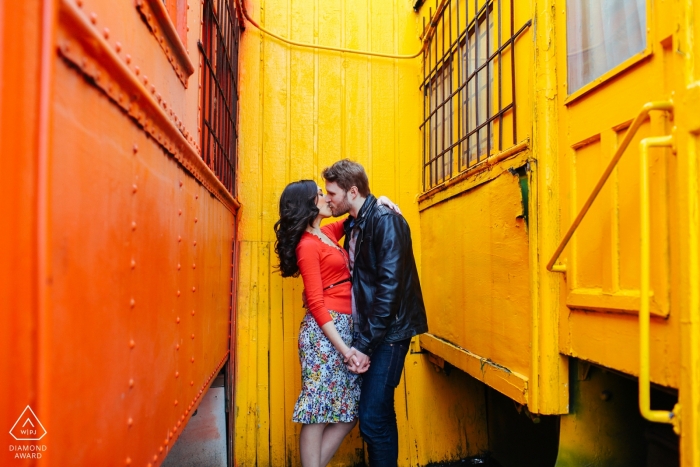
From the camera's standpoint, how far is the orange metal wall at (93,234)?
60cm

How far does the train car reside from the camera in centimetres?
71

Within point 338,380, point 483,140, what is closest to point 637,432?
point 338,380

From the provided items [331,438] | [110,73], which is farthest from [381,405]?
[110,73]

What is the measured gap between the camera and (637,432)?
205 centimetres

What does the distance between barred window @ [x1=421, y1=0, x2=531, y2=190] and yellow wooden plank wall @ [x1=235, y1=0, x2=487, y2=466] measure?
0.31 m

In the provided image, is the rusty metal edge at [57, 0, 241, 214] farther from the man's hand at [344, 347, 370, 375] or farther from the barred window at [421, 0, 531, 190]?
the barred window at [421, 0, 531, 190]

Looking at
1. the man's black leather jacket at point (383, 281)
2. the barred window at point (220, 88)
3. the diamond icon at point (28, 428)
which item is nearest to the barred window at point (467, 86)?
the man's black leather jacket at point (383, 281)

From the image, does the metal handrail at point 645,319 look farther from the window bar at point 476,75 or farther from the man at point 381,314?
the window bar at point 476,75

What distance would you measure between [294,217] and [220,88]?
865 millimetres

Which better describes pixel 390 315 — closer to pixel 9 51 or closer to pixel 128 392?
pixel 128 392

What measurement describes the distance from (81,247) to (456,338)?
2.61m

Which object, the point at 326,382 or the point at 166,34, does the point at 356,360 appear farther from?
the point at 166,34

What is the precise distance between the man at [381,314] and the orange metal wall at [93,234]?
1070 mm

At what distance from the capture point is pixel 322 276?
2.67 meters
